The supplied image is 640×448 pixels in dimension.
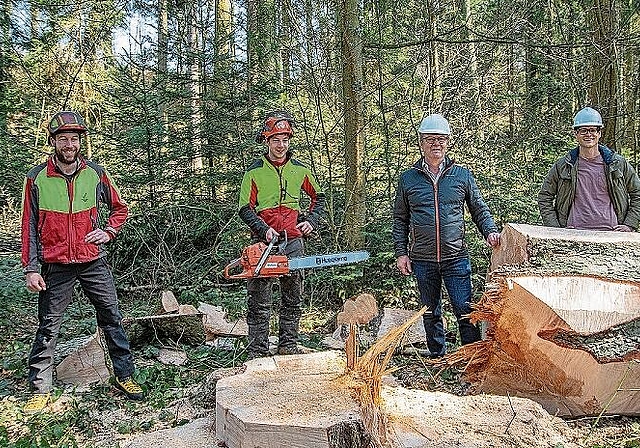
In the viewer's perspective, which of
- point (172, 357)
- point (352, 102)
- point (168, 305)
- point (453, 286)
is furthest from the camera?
point (352, 102)

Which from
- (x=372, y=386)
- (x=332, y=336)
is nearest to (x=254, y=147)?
(x=332, y=336)

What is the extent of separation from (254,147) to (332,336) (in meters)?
3.07

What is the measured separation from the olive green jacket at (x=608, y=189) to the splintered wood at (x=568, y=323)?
1007 millimetres

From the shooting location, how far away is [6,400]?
14.3ft

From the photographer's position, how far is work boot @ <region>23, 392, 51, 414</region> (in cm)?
420

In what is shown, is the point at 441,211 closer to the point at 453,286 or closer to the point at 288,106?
the point at 453,286

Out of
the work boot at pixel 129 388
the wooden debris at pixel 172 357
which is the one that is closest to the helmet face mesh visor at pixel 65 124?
the work boot at pixel 129 388

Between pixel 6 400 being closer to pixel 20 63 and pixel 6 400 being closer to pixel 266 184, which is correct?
pixel 266 184

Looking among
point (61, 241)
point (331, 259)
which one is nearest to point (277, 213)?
point (331, 259)

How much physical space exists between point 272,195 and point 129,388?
1.74 metres

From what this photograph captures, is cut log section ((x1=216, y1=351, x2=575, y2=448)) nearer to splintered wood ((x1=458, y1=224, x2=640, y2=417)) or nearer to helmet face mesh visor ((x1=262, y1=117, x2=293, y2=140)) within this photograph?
splintered wood ((x1=458, y1=224, x2=640, y2=417))

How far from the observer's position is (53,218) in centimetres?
430

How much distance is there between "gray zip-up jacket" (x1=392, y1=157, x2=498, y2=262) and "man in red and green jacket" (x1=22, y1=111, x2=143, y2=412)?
2.20 m

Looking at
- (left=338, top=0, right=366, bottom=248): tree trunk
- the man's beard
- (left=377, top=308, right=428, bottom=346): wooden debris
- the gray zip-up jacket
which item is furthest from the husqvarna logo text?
(left=338, top=0, right=366, bottom=248): tree trunk
